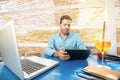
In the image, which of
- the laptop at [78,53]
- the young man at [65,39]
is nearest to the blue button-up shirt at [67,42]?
the young man at [65,39]

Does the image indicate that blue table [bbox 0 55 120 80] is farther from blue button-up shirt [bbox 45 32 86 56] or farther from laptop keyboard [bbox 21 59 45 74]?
blue button-up shirt [bbox 45 32 86 56]

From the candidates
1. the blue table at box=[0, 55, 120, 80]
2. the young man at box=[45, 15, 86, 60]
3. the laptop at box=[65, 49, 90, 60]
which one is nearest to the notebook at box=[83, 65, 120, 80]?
the blue table at box=[0, 55, 120, 80]

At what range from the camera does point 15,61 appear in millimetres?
896

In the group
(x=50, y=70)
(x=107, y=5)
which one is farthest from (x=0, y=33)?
(x=107, y=5)

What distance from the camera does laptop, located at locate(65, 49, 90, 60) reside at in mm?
1282

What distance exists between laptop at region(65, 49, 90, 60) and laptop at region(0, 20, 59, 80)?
175mm

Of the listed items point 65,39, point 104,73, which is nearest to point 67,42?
point 65,39

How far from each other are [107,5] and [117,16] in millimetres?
159

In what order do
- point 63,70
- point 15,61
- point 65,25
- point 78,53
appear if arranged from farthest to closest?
point 65,25 < point 78,53 < point 63,70 < point 15,61

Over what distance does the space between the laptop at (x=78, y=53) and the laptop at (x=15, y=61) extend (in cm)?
18

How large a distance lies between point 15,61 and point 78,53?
0.56 metres

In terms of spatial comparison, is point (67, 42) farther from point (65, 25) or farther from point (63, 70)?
point (63, 70)

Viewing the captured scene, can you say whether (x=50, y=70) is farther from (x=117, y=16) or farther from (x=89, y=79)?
(x=117, y=16)

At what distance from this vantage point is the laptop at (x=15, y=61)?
844mm
